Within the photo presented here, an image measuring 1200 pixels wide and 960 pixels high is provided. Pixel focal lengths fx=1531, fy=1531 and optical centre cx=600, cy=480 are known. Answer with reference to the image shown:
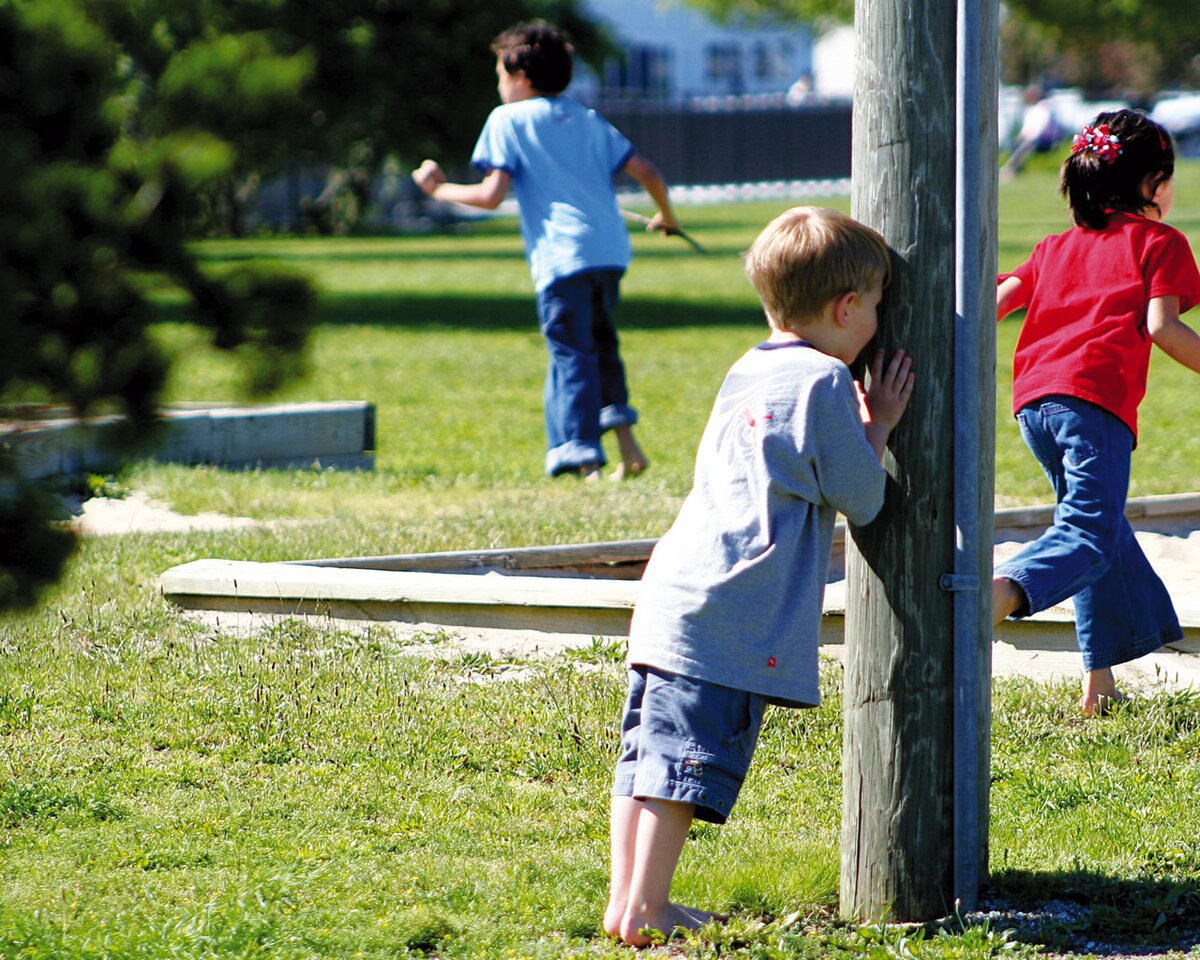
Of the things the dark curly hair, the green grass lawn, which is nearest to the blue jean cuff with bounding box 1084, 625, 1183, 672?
the green grass lawn

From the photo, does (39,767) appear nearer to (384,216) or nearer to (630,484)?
(630,484)

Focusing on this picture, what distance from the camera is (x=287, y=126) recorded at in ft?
6.29

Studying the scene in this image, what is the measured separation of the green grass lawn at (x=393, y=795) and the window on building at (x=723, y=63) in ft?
184

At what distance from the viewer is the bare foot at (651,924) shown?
2898 millimetres

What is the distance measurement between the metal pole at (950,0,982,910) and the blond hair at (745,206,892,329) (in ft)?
0.54

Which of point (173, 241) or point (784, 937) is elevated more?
point (173, 241)

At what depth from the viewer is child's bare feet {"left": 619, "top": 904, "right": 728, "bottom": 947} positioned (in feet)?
9.51

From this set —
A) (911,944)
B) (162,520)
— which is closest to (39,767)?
(911,944)

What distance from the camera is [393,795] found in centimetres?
365

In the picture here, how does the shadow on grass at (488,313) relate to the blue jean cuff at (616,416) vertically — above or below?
below

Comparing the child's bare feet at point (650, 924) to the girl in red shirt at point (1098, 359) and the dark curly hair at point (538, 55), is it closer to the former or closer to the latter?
the girl in red shirt at point (1098, 359)

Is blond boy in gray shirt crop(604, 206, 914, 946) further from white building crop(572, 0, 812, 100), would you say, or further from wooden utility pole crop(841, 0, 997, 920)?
white building crop(572, 0, 812, 100)

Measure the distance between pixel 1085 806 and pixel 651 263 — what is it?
22.8 metres

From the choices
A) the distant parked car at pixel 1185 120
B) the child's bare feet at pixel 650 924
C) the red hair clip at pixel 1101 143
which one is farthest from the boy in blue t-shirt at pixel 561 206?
the distant parked car at pixel 1185 120
